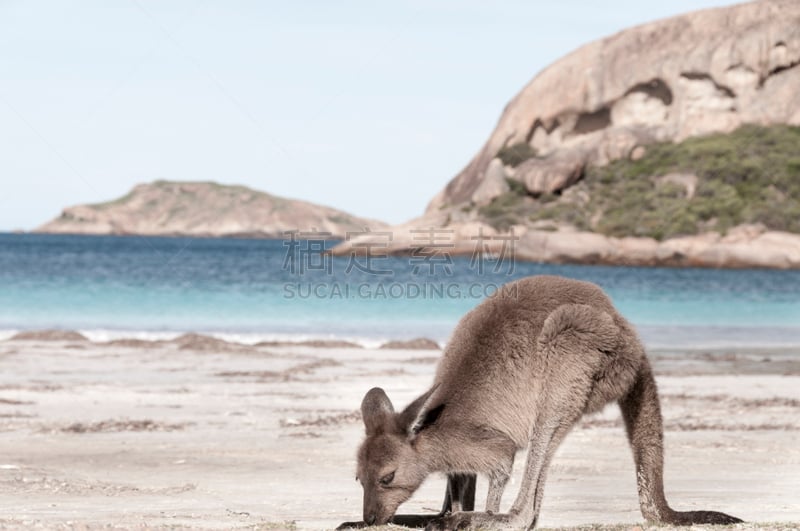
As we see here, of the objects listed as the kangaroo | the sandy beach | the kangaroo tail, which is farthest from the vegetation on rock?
the kangaroo

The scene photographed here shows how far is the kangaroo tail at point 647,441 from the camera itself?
5.62 m

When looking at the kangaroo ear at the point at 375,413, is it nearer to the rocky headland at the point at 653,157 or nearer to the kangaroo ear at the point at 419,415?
the kangaroo ear at the point at 419,415

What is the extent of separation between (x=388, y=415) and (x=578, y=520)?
6.35 ft

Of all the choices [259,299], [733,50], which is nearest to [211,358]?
[259,299]

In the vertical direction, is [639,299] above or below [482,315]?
below

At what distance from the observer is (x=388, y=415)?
5.11 meters

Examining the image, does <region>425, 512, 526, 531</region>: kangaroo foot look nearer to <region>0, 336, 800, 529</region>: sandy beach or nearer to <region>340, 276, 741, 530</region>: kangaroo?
<region>340, 276, 741, 530</region>: kangaroo

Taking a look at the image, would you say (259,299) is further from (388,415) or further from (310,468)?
(388,415)

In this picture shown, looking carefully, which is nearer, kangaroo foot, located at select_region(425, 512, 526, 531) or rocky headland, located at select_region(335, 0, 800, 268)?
kangaroo foot, located at select_region(425, 512, 526, 531)

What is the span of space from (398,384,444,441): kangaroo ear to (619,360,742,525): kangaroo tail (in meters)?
1.20

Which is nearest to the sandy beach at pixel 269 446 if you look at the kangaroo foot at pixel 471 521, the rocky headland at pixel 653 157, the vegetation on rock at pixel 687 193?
the kangaroo foot at pixel 471 521

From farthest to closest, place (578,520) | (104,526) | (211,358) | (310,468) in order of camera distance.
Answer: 1. (211,358)
2. (310,468)
3. (578,520)
4. (104,526)

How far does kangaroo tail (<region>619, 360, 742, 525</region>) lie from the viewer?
18.5ft

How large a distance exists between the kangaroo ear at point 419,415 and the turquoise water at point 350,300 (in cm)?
1956
